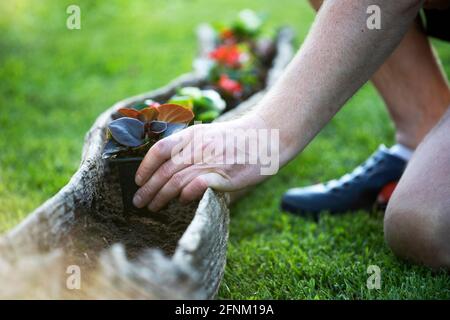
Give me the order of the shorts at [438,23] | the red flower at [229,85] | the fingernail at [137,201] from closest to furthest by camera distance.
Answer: the fingernail at [137,201], the shorts at [438,23], the red flower at [229,85]

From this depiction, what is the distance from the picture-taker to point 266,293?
161 centimetres

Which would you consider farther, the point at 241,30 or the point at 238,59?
the point at 241,30

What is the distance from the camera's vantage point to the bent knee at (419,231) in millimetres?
1572

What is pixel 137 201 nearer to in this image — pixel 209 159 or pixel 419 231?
pixel 209 159

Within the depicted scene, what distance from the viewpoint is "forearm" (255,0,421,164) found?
4.66 ft

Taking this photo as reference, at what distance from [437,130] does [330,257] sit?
53 centimetres

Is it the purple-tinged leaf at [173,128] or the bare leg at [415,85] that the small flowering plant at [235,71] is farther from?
the purple-tinged leaf at [173,128]

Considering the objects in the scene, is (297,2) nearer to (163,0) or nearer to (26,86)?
(163,0)

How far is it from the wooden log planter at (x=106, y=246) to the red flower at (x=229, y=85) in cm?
117

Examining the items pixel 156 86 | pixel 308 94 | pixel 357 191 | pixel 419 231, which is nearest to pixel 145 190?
pixel 308 94

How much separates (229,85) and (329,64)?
1452 millimetres

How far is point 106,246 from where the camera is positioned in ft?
5.05

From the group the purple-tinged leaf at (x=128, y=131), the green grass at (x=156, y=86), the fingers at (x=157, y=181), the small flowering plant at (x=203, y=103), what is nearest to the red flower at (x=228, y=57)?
the green grass at (x=156, y=86)

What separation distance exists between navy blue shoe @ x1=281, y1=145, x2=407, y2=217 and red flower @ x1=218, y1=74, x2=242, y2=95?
769mm
